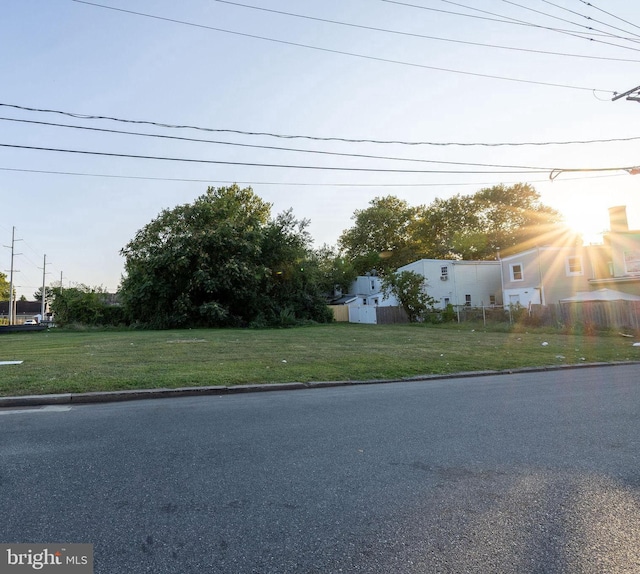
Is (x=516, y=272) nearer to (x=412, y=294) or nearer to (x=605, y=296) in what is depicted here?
(x=412, y=294)

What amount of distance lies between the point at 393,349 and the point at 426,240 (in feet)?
152

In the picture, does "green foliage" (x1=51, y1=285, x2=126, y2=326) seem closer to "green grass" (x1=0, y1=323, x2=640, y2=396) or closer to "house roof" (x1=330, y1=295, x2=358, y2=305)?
"green grass" (x1=0, y1=323, x2=640, y2=396)

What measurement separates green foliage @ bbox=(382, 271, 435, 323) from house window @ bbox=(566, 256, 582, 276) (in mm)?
10078

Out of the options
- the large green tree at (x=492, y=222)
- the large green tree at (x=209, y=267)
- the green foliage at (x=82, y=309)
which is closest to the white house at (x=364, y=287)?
the large green tree at (x=492, y=222)

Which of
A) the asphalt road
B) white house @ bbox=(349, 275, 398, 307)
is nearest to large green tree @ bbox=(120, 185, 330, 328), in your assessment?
white house @ bbox=(349, 275, 398, 307)

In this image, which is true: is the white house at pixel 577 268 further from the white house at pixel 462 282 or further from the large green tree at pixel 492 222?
the large green tree at pixel 492 222

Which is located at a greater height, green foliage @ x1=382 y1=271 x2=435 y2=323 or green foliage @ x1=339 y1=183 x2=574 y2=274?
green foliage @ x1=339 y1=183 x2=574 y2=274

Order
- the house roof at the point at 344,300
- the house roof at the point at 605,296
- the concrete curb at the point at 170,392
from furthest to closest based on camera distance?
1. the house roof at the point at 344,300
2. the house roof at the point at 605,296
3. the concrete curb at the point at 170,392

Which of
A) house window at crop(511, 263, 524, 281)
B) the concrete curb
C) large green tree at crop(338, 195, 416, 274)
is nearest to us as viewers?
the concrete curb

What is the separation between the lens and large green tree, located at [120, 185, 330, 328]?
30.7 meters

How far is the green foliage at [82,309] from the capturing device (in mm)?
33250

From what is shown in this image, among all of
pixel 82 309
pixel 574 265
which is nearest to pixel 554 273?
pixel 574 265

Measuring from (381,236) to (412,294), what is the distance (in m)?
27.7

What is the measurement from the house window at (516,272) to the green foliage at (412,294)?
21.5ft
